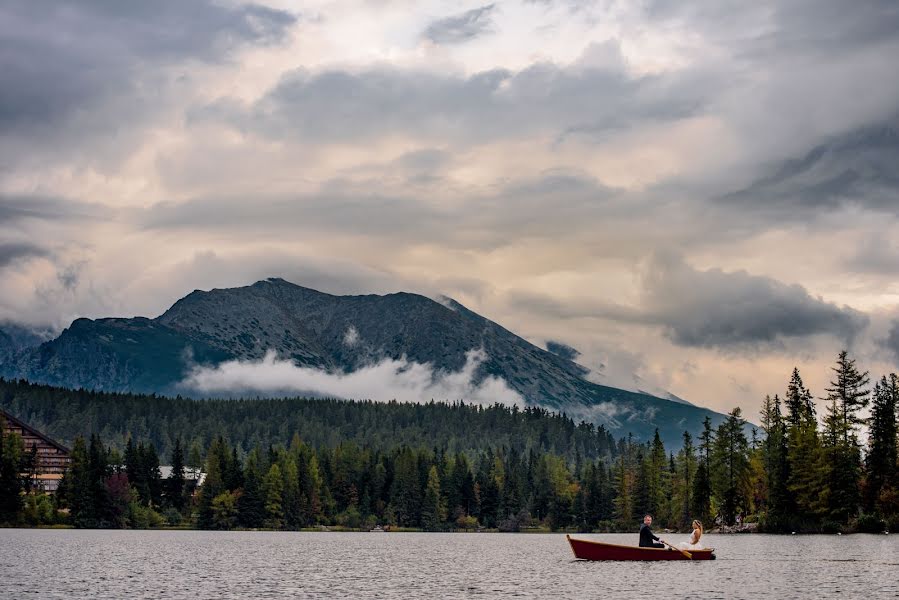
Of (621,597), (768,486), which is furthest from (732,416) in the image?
(621,597)

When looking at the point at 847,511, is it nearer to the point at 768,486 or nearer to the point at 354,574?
the point at 768,486

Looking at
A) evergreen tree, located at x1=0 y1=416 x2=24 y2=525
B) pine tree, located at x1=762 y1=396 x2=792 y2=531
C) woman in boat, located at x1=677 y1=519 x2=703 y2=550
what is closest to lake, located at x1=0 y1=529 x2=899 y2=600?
woman in boat, located at x1=677 y1=519 x2=703 y2=550

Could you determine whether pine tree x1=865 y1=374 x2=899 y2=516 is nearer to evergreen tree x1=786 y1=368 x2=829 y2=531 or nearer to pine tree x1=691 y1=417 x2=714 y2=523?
evergreen tree x1=786 y1=368 x2=829 y2=531

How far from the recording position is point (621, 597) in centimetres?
7169

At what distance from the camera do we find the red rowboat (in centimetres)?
10381

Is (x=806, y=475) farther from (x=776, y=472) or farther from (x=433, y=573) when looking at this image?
(x=433, y=573)

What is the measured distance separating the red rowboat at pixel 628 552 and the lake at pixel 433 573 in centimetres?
92

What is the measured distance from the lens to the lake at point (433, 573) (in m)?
74.4

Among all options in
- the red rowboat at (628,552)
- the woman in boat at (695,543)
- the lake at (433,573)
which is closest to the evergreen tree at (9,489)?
the lake at (433,573)

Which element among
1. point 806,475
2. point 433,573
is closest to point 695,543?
point 433,573

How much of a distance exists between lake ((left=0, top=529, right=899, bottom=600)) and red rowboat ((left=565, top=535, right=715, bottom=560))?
92 cm

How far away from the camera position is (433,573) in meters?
96.8

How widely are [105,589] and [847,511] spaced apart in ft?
376

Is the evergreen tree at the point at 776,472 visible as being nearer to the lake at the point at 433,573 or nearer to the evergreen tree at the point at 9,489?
the lake at the point at 433,573
